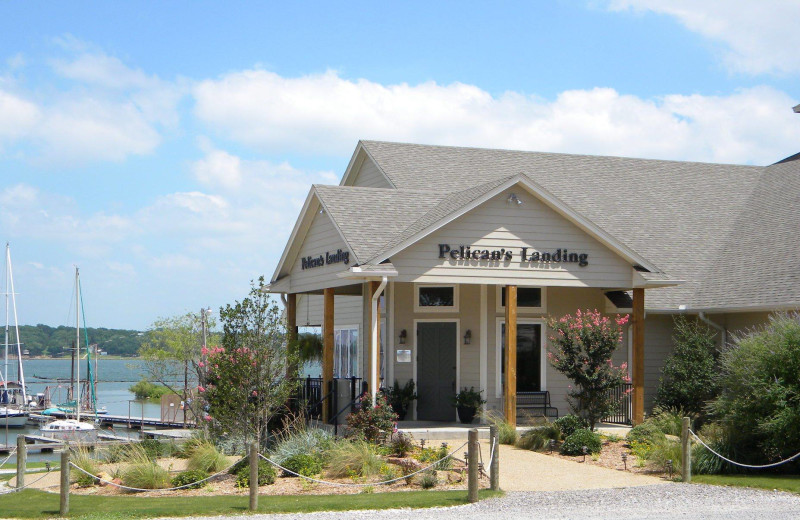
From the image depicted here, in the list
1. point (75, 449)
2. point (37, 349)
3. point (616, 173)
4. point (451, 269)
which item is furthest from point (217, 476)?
point (37, 349)

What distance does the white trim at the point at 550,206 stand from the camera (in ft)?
63.6

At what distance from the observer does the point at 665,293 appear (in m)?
24.1

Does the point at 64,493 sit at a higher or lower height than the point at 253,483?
lower

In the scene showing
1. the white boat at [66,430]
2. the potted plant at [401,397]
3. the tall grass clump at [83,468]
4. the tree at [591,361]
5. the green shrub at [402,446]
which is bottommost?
the white boat at [66,430]

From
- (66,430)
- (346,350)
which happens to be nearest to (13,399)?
(66,430)

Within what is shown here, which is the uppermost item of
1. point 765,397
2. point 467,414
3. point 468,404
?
point 765,397

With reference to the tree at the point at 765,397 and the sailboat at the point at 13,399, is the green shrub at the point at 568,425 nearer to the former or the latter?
the tree at the point at 765,397

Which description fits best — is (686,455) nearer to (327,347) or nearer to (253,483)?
(253,483)

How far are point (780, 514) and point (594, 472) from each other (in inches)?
175

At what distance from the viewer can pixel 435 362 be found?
22.8m

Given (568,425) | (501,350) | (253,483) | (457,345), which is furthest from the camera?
(501,350)

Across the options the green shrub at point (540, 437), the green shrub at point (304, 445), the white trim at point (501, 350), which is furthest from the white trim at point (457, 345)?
the green shrub at point (304, 445)

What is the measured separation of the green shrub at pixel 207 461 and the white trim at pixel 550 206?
481 cm

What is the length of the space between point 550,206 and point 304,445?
7.49 m
